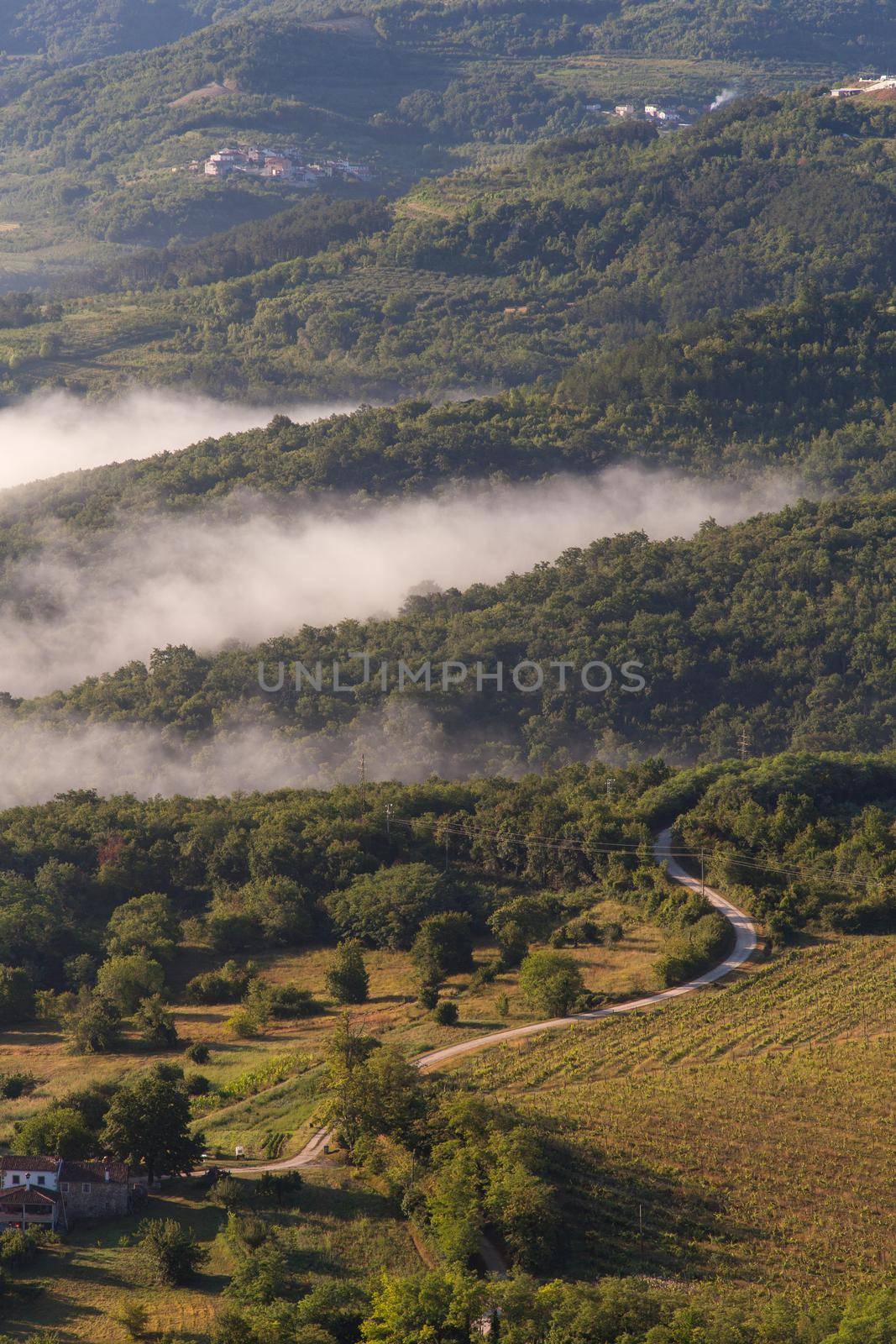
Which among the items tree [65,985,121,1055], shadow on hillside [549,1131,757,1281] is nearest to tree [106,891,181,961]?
tree [65,985,121,1055]

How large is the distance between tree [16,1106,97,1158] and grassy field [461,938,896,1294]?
11.2 m

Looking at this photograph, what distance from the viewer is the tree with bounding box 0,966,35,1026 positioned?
68.2m

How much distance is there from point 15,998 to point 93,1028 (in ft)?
17.5

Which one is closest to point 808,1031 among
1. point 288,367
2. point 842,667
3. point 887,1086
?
point 887,1086

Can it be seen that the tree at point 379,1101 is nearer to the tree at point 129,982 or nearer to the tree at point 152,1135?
the tree at point 152,1135

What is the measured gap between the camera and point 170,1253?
155 ft

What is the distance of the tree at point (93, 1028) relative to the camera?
64.2 meters

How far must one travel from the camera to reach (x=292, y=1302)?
45.8 m

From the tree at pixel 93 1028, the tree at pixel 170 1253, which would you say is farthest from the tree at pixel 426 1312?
the tree at pixel 93 1028

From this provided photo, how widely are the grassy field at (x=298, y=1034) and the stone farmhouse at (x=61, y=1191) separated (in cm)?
367

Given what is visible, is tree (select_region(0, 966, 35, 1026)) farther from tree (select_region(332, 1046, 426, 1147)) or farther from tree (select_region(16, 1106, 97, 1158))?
tree (select_region(332, 1046, 426, 1147))

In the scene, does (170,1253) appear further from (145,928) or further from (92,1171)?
(145,928)

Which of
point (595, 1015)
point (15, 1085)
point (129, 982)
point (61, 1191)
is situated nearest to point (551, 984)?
point (595, 1015)

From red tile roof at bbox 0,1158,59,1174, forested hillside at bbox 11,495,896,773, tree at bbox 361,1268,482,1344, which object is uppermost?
tree at bbox 361,1268,482,1344
